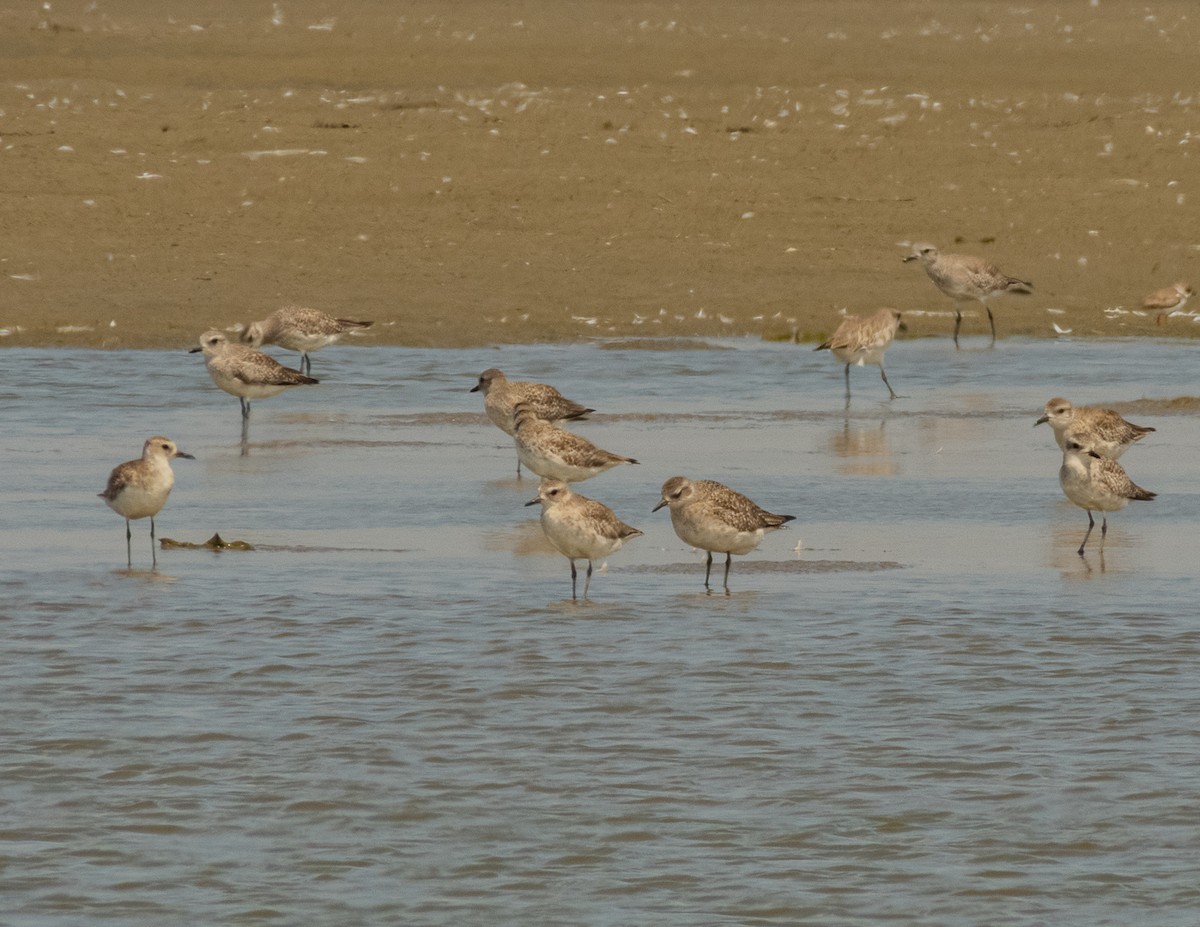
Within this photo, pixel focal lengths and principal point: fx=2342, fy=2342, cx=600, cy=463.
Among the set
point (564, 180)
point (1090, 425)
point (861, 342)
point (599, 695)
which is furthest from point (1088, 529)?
point (564, 180)

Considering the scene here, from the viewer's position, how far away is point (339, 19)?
137 ft

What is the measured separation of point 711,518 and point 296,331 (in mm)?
10214

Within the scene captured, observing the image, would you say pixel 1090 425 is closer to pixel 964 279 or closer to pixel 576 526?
pixel 576 526

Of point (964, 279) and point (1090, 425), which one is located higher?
point (964, 279)

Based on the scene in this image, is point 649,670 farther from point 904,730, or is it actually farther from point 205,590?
point 205,590

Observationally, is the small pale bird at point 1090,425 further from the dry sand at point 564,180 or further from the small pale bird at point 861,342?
the dry sand at point 564,180

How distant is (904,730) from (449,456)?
816 centimetres

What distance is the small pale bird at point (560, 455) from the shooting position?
49.3ft

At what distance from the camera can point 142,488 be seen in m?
13.1

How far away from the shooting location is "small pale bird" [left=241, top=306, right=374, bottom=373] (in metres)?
21.7

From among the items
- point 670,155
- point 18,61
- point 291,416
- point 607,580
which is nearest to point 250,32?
point 18,61

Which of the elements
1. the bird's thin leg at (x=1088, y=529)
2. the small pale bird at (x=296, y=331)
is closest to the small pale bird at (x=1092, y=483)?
the bird's thin leg at (x=1088, y=529)

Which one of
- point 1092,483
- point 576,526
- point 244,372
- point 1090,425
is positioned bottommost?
point 576,526

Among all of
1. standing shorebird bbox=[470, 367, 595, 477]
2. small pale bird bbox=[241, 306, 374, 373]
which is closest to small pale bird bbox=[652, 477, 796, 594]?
standing shorebird bbox=[470, 367, 595, 477]
